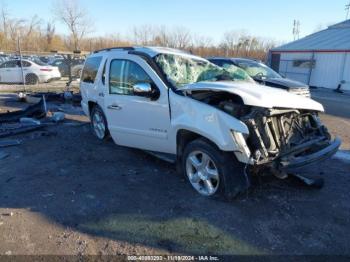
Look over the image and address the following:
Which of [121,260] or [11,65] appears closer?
[121,260]

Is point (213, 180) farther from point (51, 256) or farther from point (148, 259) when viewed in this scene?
point (51, 256)

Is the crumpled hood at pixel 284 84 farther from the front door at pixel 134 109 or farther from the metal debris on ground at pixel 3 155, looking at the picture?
the metal debris on ground at pixel 3 155

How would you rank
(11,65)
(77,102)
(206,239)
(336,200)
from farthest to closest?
(11,65), (77,102), (336,200), (206,239)

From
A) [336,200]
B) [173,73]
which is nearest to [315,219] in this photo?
[336,200]

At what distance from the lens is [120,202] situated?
4.30 meters

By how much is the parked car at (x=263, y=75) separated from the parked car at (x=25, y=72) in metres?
11.2

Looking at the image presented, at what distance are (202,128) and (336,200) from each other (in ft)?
6.68

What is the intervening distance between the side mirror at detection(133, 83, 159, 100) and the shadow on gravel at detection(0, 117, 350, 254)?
4.10 feet

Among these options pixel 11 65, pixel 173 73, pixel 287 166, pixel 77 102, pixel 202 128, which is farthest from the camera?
pixel 11 65

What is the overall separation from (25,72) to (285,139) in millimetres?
A: 17685

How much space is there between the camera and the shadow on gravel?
349cm

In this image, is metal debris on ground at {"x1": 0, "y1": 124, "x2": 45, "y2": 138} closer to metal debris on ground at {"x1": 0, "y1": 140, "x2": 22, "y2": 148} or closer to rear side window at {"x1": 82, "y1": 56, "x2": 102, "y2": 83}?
metal debris on ground at {"x1": 0, "y1": 140, "x2": 22, "y2": 148}

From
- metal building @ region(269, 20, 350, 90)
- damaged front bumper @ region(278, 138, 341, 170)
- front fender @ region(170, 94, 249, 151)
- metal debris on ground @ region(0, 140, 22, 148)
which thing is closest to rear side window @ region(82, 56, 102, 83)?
metal debris on ground @ region(0, 140, 22, 148)

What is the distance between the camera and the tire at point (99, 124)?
6985 millimetres
